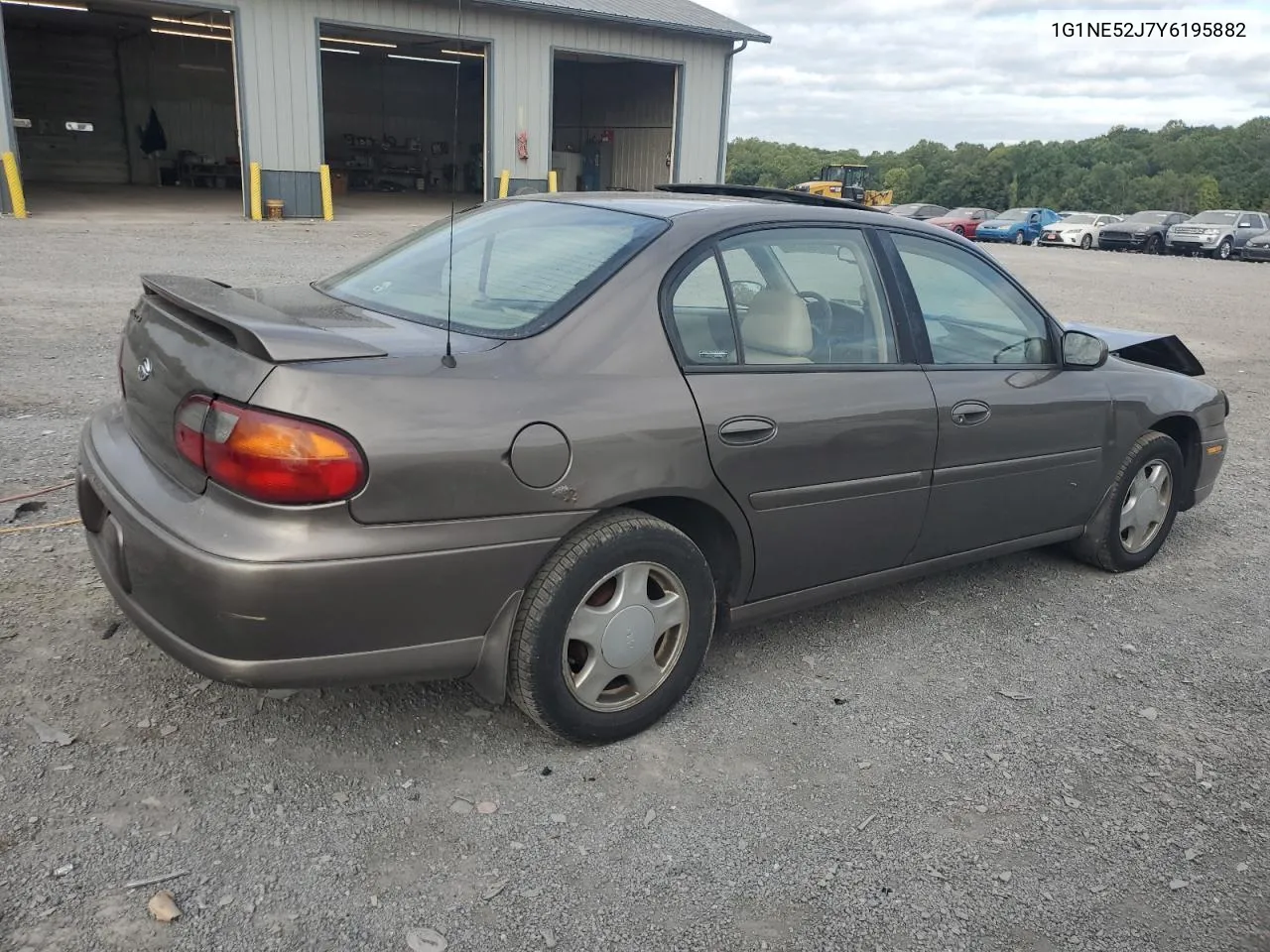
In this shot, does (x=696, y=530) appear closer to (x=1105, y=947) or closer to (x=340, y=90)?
(x=1105, y=947)

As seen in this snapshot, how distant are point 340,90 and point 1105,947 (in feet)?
124

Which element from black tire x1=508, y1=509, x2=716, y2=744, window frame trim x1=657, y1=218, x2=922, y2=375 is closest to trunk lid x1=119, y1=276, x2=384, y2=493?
black tire x1=508, y1=509, x2=716, y2=744

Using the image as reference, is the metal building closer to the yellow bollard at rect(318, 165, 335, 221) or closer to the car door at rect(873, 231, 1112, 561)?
the yellow bollard at rect(318, 165, 335, 221)

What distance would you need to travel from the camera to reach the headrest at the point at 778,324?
128 inches

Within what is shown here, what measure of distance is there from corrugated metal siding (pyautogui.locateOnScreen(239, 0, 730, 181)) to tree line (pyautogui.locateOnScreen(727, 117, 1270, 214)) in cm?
3742

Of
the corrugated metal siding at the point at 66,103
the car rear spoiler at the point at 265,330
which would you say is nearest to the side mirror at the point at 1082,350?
the car rear spoiler at the point at 265,330

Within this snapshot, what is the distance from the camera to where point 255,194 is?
20266 mm

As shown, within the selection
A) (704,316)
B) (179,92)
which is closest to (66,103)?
(179,92)

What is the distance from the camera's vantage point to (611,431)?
2779 mm

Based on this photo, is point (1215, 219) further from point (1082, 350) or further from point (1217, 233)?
point (1082, 350)

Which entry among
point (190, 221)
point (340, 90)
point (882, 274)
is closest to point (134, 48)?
point (340, 90)

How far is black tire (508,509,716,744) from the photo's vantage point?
2746 millimetres

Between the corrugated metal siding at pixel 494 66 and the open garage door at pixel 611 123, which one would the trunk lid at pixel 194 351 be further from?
the open garage door at pixel 611 123

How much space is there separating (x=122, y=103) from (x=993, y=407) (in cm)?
Result: 3567
